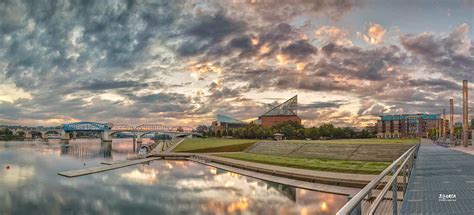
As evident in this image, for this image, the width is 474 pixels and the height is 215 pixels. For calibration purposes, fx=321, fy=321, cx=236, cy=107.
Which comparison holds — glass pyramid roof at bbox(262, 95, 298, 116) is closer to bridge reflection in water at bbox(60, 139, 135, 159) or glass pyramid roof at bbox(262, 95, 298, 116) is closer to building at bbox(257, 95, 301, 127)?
building at bbox(257, 95, 301, 127)

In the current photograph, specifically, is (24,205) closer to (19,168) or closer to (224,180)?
(224,180)


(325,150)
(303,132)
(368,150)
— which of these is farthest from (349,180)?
(303,132)

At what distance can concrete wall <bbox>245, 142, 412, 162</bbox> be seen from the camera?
45700mm

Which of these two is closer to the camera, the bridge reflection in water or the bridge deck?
the bridge deck

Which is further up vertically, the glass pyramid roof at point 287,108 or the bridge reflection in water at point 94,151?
the glass pyramid roof at point 287,108

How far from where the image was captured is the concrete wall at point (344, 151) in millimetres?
45700

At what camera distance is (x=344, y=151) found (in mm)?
51656

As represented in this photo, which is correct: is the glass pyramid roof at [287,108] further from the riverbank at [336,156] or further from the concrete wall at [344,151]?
the concrete wall at [344,151]

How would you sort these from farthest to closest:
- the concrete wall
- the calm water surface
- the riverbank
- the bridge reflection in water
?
the bridge reflection in water, the concrete wall, the riverbank, the calm water surface

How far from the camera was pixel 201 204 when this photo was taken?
2702 cm

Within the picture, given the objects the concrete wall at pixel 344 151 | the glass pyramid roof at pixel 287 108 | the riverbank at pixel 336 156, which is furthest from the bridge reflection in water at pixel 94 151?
the glass pyramid roof at pixel 287 108

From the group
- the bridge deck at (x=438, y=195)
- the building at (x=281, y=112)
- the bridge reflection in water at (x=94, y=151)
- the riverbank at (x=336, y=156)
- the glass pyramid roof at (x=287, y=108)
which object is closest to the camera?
the bridge deck at (x=438, y=195)

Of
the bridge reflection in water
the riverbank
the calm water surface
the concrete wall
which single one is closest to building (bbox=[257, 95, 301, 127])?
the bridge reflection in water

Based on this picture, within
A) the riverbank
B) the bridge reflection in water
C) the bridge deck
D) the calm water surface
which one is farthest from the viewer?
the bridge reflection in water
